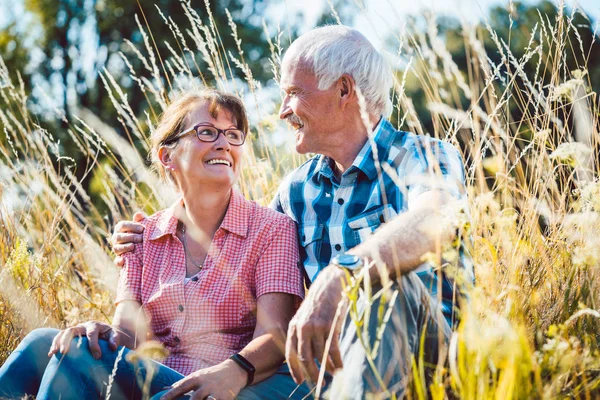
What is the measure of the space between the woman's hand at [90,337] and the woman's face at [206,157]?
61 centimetres

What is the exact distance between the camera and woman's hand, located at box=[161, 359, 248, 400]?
5.61 ft

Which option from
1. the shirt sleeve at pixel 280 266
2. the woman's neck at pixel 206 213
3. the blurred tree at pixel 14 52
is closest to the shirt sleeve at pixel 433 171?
the shirt sleeve at pixel 280 266

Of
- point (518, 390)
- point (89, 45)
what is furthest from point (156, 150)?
point (89, 45)

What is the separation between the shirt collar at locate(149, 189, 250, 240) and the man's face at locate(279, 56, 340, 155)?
312 mm

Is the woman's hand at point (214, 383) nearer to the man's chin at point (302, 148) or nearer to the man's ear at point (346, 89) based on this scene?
the man's chin at point (302, 148)

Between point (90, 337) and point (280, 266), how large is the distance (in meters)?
0.61

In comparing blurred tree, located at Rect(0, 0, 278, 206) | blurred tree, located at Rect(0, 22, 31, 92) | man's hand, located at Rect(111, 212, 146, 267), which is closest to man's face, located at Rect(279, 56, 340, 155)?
man's hand, located at Rect(111, 212, 146, 267)

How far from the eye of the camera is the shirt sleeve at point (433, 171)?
1785 millimetres

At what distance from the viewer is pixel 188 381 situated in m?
1.73

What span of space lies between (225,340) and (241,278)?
0.67 ft

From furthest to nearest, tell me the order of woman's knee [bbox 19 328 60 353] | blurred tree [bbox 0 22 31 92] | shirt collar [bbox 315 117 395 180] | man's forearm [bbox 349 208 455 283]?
blurred tree [bbox 0 22 31 92] → shirt collar [bbox 315 117 395 180] → woman's knee [bbox 19 328 60 353] → man's forearm [bbox 349 208 455 283]

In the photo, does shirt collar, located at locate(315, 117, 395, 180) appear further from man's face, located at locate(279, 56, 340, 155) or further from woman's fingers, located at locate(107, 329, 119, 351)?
woman's fingers, located at locate(107, 329, 119, 351)

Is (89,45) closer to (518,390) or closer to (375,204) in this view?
(375,204)

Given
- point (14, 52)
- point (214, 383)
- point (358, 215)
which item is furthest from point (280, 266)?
point (14, 52)
